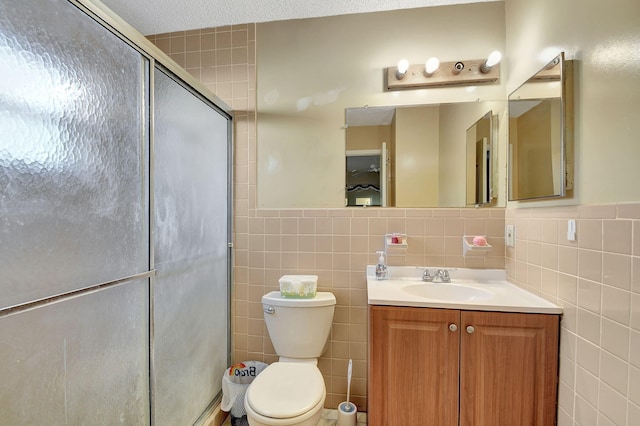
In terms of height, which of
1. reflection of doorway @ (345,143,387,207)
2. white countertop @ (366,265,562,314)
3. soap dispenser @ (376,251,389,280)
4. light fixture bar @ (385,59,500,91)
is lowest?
white countertop @ (366,265,562,314)

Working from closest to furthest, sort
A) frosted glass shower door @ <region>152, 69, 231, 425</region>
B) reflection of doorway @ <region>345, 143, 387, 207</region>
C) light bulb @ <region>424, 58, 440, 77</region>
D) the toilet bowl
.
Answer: the toilet bowl < frosted glass shower door @ <region>152, 69, 231, 425</region> < light bulb @ <region>424, 58, 440, 77</region> < reflection of doorway @ <region>345, 143, 387, 207</region>

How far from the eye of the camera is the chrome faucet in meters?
1.64

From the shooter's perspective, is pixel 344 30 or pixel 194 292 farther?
pixel 344 30

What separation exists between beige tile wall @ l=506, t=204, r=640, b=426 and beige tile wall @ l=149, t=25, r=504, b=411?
0.49m

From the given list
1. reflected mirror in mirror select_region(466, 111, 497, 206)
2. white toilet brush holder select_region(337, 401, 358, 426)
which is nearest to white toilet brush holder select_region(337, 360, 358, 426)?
white toilet brush holder select_region(337, 401, 358, 426)

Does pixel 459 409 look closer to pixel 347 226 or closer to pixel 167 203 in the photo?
pixel 347 226

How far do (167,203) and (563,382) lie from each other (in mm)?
1888

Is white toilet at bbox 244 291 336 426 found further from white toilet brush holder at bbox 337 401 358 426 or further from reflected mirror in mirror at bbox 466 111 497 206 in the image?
reflected mirror in mirror at bbox 466 111 497 206

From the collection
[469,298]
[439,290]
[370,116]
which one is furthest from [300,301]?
[370,116]

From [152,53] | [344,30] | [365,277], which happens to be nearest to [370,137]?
[344,30]

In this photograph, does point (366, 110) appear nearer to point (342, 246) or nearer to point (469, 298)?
point (342, 246)

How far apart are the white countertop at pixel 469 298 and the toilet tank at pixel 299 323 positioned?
0.33m

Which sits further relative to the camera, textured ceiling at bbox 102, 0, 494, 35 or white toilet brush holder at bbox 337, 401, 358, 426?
textured ceiling at bbox 102, 0, 494, 35

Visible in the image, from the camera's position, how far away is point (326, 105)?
1.84 m
